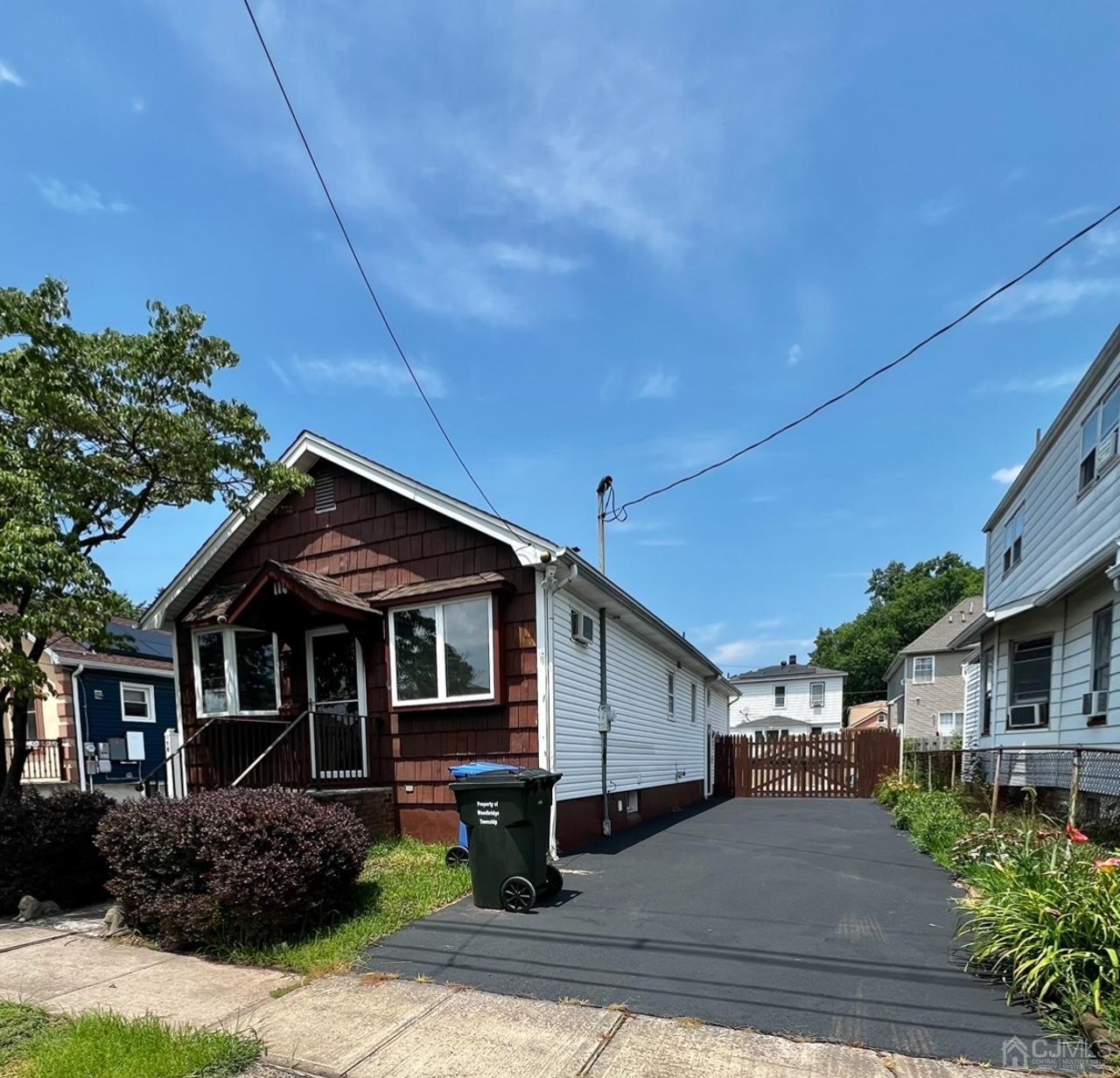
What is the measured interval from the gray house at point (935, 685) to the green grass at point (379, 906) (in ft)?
104

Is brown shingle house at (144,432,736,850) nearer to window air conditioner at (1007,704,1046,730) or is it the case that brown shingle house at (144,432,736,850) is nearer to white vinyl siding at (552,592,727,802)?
white vinyl siding at (552,592,727,802)

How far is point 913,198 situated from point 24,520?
960 centimetres

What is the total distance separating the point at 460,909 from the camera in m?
5.77

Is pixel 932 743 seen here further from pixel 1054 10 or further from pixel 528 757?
pixel 1054 10

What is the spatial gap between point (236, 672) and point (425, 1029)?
7.49 meters

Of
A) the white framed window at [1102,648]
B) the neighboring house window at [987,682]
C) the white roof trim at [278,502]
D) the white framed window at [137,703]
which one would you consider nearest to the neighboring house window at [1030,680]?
the neighboring house window at [987,682]

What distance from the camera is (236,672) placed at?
9.80m

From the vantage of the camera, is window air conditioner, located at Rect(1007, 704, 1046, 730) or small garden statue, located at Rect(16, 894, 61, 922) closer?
small garden statue, located at Rect(16, 894, 61, 922)

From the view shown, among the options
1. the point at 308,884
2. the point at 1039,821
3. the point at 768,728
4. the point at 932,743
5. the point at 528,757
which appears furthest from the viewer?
the point at 768,728

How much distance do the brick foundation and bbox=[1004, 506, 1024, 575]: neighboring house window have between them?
39.9 feet

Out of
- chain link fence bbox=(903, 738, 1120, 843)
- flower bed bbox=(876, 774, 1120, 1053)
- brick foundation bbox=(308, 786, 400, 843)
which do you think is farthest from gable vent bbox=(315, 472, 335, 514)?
chain link fence bbox=(903, 738, 1120, 843)

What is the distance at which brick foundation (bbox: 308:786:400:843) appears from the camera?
296 inches

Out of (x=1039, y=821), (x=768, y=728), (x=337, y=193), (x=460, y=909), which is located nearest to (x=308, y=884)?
(x=460, y=909)
